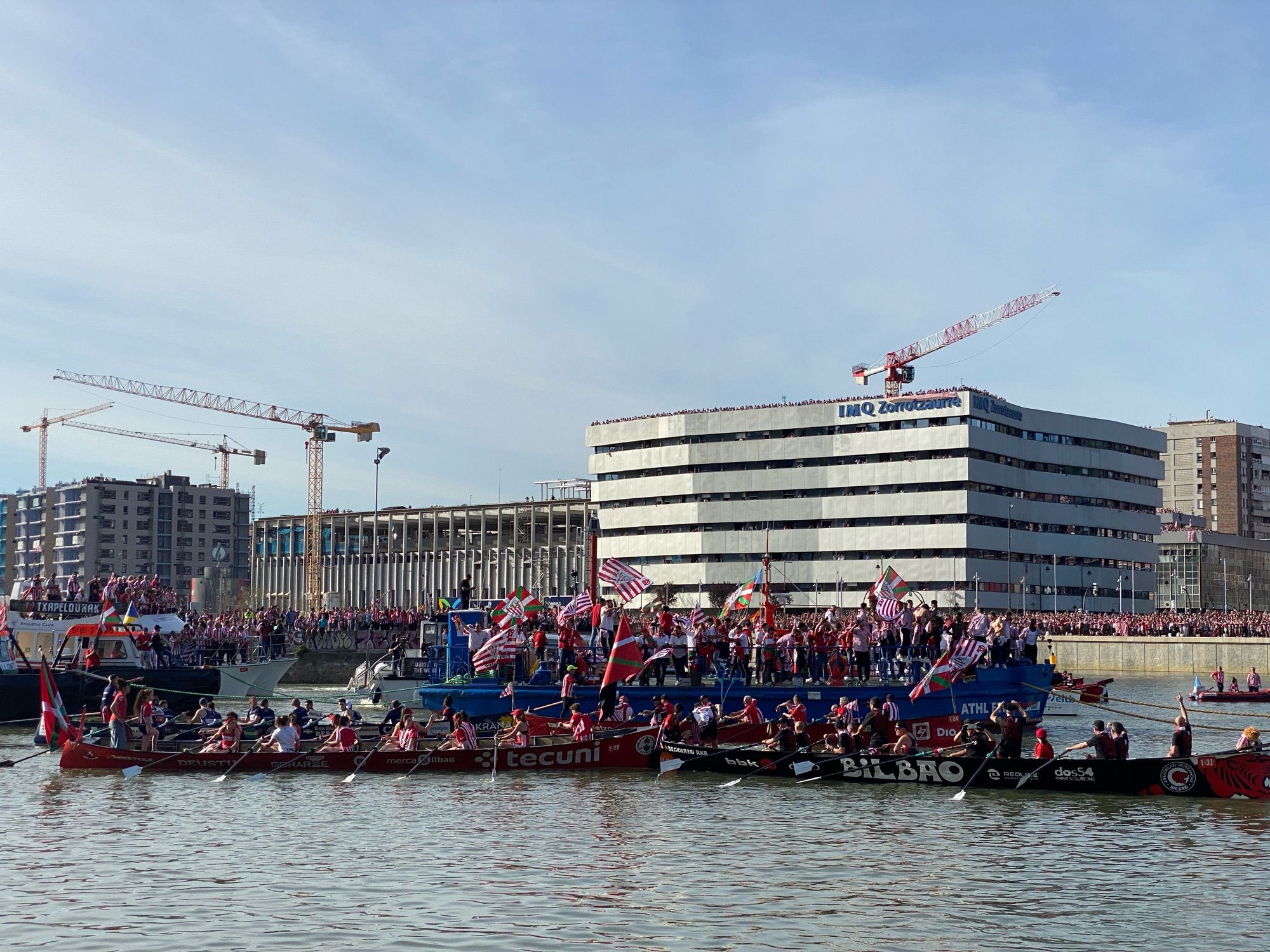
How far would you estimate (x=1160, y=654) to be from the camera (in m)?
97.6

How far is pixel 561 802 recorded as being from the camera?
30.8 m

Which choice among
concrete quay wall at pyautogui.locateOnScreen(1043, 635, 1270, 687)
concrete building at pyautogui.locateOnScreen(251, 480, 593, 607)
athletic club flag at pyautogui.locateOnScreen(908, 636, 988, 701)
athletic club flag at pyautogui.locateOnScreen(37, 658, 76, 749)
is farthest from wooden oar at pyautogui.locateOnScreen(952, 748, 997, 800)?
concrete building at pyautogui.locateOnScreen(251, 480, 593, 607)

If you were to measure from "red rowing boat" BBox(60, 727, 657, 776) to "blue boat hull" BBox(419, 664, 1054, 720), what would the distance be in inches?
219

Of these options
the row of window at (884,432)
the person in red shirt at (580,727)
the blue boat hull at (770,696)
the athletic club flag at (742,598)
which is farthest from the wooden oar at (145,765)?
the row of window at (884,432)

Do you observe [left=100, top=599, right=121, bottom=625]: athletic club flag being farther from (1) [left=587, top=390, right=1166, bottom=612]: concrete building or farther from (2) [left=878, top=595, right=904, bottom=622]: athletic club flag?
(1) [left=587, top=390, right=1166, bottom=612]: concrete building

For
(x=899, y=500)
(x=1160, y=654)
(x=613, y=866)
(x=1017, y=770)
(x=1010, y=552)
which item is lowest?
(x=1160, y=654)

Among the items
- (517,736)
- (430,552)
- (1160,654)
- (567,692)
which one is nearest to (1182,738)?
(517,736)

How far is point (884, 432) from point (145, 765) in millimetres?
102935

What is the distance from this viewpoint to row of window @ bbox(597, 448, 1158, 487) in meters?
129

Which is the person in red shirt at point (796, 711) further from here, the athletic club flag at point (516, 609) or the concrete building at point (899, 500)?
the concrete building at point (899, 500)

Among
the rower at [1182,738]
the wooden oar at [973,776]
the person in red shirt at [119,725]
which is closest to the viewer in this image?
the rower at [1182,738]

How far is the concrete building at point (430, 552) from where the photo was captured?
156125 millimetres

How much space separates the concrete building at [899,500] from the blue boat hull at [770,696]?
8520 centimetres

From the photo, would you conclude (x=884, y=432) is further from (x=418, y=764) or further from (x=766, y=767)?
(x=418, y=764)
